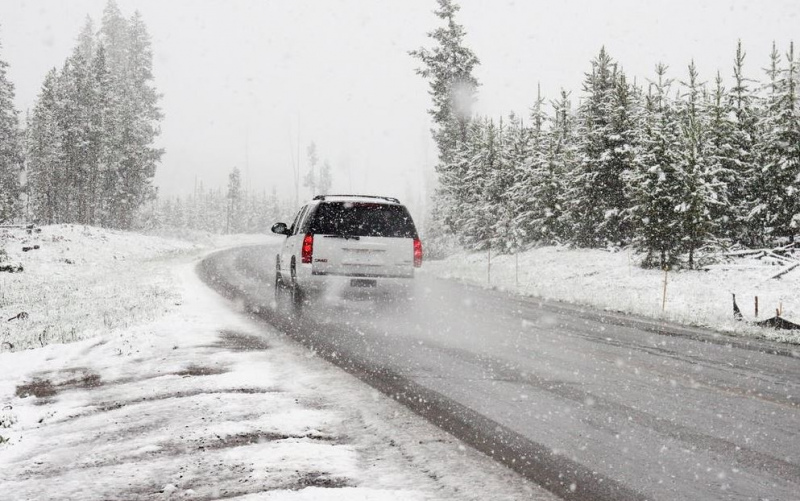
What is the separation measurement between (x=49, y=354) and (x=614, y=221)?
86.1 feet

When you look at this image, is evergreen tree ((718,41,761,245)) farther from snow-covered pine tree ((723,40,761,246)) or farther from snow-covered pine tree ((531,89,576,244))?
snow-covered pine tree ((531,89,576,244))

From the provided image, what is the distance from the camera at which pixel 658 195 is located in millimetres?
22703

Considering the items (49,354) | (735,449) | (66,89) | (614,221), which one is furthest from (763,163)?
(66,89)

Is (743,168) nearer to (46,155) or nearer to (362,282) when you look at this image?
(362,282)

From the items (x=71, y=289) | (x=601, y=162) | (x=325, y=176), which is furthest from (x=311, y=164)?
(x=71, y=289)

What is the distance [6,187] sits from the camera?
163ft

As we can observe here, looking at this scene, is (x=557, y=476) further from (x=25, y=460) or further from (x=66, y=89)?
(x=66, y=89)

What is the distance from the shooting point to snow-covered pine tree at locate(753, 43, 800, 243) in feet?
78.9

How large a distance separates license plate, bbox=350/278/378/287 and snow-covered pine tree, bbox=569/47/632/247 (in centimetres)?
1946

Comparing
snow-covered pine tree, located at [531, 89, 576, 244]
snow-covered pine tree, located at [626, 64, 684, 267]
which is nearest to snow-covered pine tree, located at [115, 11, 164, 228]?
snow-covered pine tree, located at [531, 89, 576, 244]

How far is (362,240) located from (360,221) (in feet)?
1.45

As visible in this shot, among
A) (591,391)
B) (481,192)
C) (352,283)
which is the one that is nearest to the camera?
(591,391)

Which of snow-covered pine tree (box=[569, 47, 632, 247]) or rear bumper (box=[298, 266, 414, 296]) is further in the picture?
snow-covered pine tree (box=[569, 47, 632, 247])

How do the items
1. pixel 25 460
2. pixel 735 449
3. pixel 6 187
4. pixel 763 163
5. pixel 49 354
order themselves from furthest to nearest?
1. pixel 6 187
2. pixel 763 163
3. pixel 49 354
4. pixel 735 449
5. pixel 25 460
